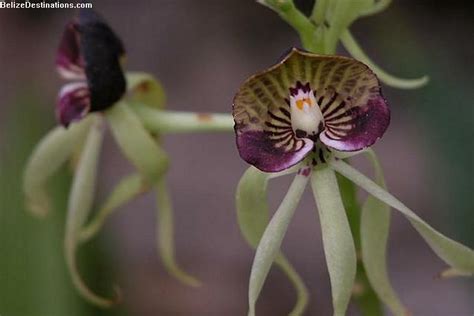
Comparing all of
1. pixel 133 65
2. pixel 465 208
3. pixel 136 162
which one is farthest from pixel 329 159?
pixel 133 65

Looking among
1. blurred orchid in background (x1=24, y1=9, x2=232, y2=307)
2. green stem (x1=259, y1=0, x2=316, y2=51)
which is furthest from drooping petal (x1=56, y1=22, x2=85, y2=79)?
green stem (x1=259, y1=0, x2=316, y2=51)

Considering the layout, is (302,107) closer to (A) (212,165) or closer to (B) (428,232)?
(B) (428,232)

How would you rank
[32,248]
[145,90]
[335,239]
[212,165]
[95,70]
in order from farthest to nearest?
1. [212,165]
2. [32,248]
3. [145,90]
4. [95,70]
5. [335,239]

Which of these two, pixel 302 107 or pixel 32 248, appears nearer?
pixel 302 107

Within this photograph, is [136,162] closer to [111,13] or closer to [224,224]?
[224,224]

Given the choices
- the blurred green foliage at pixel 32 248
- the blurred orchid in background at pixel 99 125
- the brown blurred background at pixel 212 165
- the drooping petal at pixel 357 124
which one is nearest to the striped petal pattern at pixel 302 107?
the drooping petal at pixel 357 124

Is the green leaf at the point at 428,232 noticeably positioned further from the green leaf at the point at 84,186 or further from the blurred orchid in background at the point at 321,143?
the green leaf at the point at 84,186

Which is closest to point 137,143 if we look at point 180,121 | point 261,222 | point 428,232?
point 180,121
